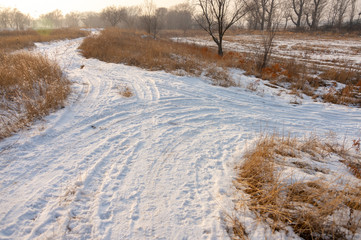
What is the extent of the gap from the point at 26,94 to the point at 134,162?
12.5ft

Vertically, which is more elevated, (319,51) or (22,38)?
(22,38)

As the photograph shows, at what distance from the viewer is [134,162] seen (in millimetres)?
2896

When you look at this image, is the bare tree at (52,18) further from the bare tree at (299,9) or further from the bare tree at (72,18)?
the bare tree at (299,9)

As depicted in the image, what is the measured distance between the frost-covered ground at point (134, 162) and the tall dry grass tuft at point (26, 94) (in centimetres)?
31

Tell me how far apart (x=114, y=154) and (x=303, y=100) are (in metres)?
6.96

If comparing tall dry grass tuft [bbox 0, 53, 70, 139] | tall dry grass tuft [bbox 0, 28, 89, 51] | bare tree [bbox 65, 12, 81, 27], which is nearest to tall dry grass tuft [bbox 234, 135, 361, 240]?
tall dry grass tuft [bbox 0, 53, 70, 139]

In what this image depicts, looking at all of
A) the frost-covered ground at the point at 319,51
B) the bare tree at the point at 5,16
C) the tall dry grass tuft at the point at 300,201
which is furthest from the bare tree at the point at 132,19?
the bare tree at the point at 5,16

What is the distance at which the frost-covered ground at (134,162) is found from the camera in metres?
1.96

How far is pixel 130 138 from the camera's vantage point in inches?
139

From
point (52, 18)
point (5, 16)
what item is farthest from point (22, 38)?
point (52, 18)

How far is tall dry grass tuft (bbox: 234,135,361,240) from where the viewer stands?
1.86 m

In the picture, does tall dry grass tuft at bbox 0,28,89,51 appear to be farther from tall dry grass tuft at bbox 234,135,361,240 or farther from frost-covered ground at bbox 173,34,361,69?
frost-covered ground at bbox 173,34,361,69

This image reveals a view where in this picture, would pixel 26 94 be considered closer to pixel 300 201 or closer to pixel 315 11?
pixel 300 201

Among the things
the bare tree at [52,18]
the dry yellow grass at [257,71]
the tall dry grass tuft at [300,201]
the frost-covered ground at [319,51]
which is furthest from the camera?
the bare tree at [52,18]
